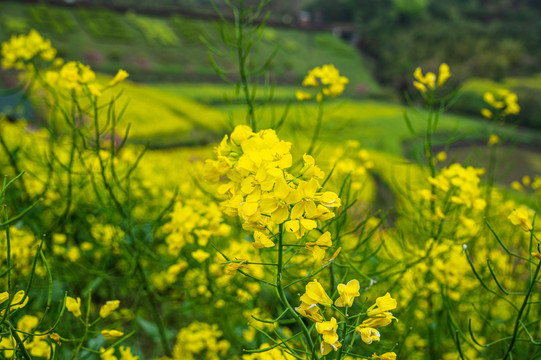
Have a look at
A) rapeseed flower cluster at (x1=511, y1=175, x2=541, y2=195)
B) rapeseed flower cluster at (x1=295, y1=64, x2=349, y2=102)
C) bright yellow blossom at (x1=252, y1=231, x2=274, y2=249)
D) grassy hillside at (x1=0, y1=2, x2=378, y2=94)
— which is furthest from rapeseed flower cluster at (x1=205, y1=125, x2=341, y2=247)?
grassy hillside at (x1=0, y1=2, x2=378, y2=94)

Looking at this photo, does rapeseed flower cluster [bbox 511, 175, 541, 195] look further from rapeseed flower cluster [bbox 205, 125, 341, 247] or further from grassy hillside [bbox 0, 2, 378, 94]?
grassy hillside [bbox 0, 2, 378, 94]

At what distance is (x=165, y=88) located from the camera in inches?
568

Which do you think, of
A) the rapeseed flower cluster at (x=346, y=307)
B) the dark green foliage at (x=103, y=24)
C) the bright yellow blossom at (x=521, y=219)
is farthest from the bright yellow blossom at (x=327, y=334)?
the dark green foliage at (x=103, y=24)

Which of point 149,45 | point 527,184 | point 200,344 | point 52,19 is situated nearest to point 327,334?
point 200,344

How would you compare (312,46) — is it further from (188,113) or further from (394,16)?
(188,113)

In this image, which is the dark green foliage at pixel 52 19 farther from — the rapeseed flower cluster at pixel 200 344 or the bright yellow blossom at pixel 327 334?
the bright yellow blossom at pixel 327 334

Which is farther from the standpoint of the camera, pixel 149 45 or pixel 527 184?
pixel 149 45

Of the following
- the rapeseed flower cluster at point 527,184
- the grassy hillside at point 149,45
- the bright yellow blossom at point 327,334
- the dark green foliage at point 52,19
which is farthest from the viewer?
the dark green foliage at point 52,19

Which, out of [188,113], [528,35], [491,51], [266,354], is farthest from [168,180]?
[528,35]

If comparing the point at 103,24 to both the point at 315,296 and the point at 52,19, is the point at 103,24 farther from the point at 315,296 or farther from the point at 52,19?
the point at 315,296

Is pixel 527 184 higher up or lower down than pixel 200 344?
higher up

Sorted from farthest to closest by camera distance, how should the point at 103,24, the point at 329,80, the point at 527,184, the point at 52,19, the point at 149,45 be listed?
the point at 149,45
the point at 103,24
the point at 52,19
the point at 527,184
the point at 329,80

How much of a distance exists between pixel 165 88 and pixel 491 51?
1848 cm

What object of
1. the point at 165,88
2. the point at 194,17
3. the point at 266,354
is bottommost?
the point at 165,88
